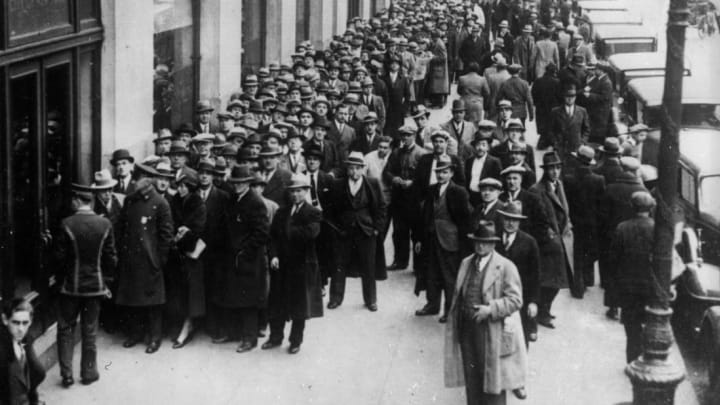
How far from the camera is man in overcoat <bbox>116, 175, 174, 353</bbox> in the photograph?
35.7 ft

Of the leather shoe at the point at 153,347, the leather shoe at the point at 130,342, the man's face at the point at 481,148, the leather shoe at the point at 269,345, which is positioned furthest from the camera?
the man's face at the point at 481,148

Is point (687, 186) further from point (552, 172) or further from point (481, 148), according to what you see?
point (481, 148)

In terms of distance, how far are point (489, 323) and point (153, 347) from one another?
152 inches

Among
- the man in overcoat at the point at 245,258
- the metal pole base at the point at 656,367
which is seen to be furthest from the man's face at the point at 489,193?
the metal pole base at the point at 656,367

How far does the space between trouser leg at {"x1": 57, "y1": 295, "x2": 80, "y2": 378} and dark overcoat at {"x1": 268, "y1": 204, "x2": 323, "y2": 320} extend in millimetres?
2052

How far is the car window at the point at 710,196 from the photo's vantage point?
13238 millimetres

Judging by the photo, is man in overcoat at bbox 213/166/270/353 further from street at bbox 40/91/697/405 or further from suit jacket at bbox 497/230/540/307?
suit jacket at bbox 497/230/540/307

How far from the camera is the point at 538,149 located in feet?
71.4

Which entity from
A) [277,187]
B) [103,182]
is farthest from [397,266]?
[103,182]

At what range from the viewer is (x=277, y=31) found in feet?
74.0

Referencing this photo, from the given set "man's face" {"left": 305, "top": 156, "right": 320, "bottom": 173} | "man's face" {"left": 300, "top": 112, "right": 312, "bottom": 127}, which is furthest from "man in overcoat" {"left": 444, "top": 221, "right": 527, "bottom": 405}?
"man's face" {"left": 300, "top": 112, "right": 312, "bottom": 127}

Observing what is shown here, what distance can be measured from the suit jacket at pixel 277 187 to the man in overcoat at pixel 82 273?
7.98 feet

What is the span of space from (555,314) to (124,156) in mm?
5341

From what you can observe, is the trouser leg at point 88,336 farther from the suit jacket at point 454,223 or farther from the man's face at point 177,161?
the suit jacket at point 454,223
